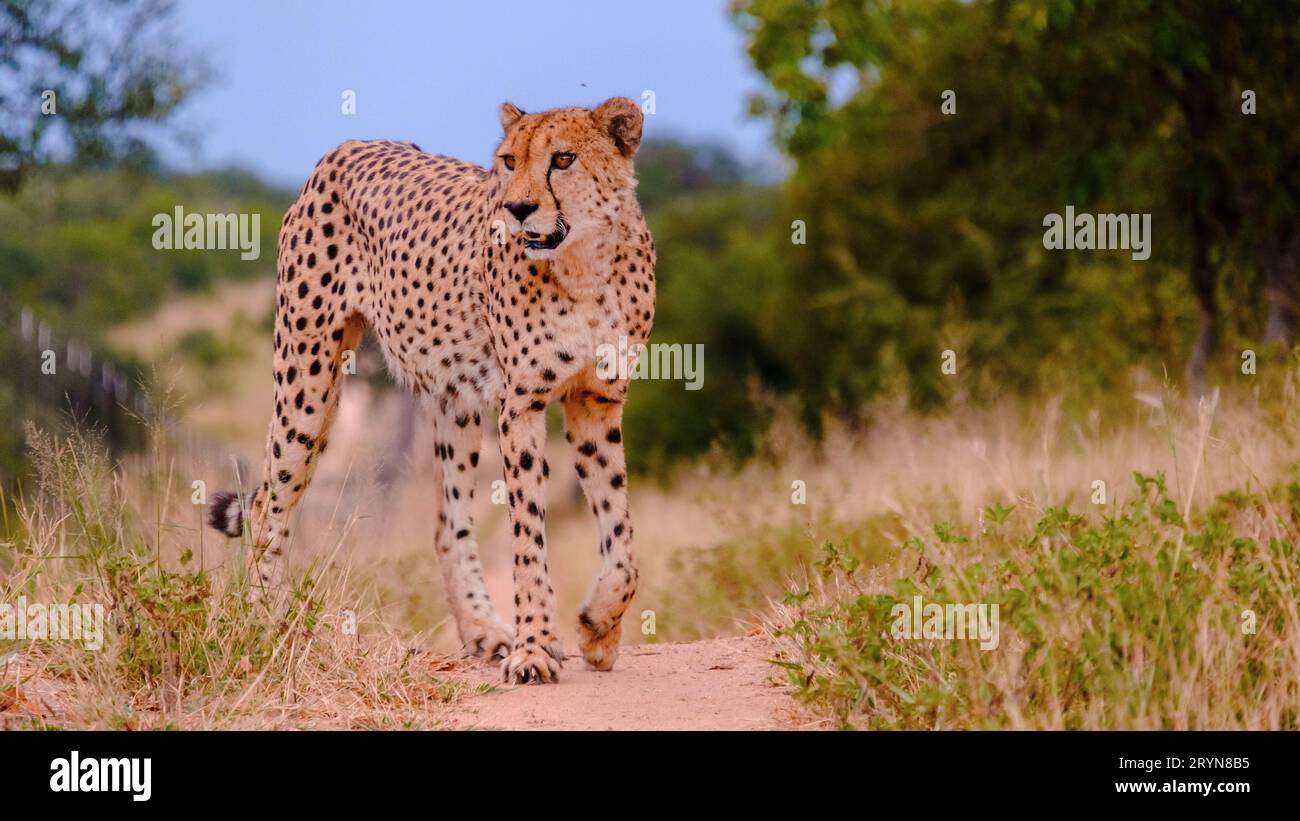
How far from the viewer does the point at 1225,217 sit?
11.9m

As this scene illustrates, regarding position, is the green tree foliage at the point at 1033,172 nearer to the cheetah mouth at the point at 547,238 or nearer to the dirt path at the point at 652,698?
the dirt path at the point at 652,698

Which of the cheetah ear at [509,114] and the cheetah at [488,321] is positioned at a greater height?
the cheetah ear at [509,114]

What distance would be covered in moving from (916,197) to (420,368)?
50.8 ft

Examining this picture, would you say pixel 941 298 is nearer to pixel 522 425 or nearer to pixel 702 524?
pixel 702 524

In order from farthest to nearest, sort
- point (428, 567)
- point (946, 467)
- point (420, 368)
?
point (946, 467)
point (428, 567)
point (420, 368)

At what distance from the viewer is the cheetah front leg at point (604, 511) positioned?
5.71 metres

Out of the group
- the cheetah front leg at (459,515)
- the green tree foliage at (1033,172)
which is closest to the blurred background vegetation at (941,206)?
the green tree foliage at (1033,172)

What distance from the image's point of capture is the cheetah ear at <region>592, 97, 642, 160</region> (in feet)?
18.7

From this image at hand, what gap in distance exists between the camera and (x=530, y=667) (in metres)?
5.60

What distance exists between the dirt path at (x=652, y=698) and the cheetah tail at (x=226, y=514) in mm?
1044

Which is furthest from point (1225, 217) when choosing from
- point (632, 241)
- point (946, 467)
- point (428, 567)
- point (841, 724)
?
point (841, 724)

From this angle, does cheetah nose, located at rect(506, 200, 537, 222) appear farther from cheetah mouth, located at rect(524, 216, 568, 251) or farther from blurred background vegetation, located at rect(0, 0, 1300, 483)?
blurred background vegetation, located at rect(0, 0, 1300, 483)

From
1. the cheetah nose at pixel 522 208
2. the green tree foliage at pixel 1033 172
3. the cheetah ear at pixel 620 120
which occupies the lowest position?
the cheetah nose at pixel 522 208

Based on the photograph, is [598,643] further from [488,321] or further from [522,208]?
[522,208]
